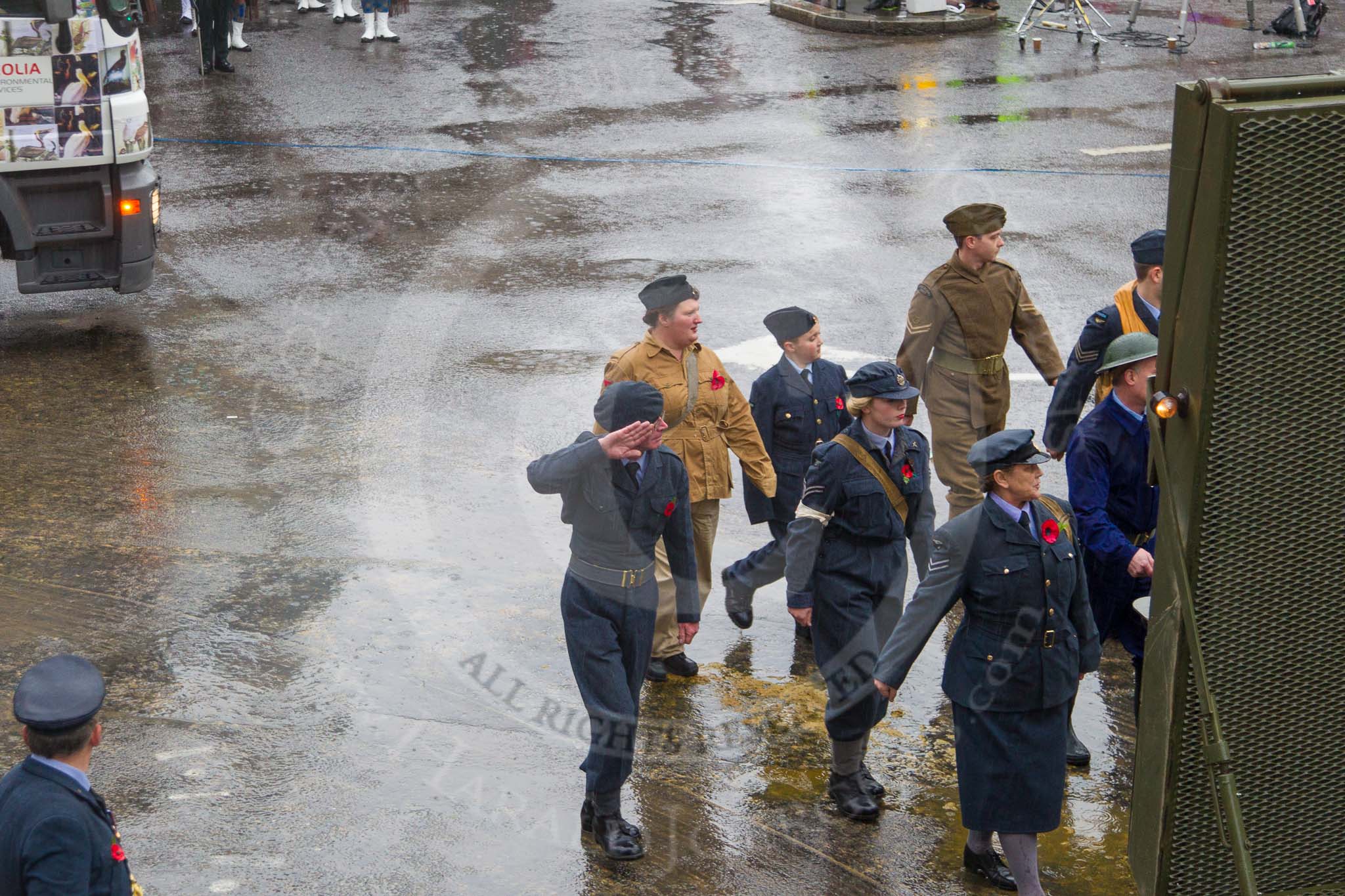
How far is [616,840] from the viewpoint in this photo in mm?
5566

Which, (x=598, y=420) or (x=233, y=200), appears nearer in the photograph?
(x=598, y=420)

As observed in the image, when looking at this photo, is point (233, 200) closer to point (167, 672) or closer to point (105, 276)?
point (105, 276)

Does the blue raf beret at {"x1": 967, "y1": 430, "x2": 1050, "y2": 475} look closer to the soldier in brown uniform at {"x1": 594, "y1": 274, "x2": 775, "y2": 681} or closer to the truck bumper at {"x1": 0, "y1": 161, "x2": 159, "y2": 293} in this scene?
the soldier in brown uniform at {"x1": 594, "y1": 274, "x2": 775, "y2": 681}

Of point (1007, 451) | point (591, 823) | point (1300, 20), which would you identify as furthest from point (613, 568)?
point (1300, 20)

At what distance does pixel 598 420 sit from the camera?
5.91 metres

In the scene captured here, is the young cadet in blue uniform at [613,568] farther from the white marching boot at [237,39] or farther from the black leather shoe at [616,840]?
the white marching boot at [237,39]

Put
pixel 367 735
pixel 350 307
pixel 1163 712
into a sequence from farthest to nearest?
1. pixel 350 307
2. pixel 367 735
3. pixel 1163 712

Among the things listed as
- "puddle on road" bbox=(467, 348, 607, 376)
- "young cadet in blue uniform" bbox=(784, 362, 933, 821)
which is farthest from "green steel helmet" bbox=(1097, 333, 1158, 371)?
"puddle on road" bbox=(467, 348, 607, 376)

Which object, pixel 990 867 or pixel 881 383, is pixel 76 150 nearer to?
pixel 881 383

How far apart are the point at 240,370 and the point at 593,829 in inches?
227

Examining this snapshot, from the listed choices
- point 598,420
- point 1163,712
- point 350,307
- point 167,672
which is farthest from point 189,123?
point 1163,712

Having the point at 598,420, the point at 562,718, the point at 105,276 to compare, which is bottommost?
the point at 562,718

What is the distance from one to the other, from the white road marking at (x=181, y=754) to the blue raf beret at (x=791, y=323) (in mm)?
3023

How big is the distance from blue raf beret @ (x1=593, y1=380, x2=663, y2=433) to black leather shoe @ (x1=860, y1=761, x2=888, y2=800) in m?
1.57
